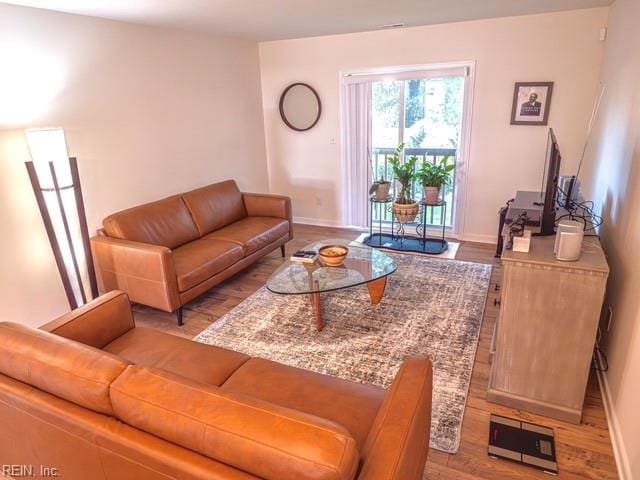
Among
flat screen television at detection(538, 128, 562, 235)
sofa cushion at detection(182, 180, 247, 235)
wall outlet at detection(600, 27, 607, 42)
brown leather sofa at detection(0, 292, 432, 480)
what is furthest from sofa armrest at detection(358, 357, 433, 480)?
wall outlet at detection(600, 27, 607, 42)

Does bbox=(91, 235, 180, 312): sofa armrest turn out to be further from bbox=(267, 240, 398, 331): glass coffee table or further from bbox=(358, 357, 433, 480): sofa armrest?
bbox=(358, 357, 433, 480): sofa armrest

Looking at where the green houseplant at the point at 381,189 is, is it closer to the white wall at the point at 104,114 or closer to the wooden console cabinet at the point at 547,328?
the white wall at the point at 104,114

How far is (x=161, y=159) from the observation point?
3836mm

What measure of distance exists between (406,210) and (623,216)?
222cm

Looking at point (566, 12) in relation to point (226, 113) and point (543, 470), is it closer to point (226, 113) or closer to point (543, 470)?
point (226, 113)

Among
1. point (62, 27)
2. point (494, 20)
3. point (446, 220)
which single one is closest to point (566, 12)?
point (494, 20)

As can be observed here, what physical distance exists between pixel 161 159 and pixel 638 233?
12.1ft

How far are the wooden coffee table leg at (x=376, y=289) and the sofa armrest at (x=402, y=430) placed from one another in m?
1.63

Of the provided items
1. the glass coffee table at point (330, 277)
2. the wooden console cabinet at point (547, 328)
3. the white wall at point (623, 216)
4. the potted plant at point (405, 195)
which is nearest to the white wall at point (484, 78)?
the white wall at point (623, 216)

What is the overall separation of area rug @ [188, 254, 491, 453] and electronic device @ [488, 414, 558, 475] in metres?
0.17

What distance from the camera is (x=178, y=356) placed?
192 centimetres

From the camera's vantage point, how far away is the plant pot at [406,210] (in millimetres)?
4273

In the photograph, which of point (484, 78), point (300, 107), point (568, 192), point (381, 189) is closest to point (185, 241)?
point (381, 189)

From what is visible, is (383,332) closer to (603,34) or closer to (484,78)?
(484,78)
